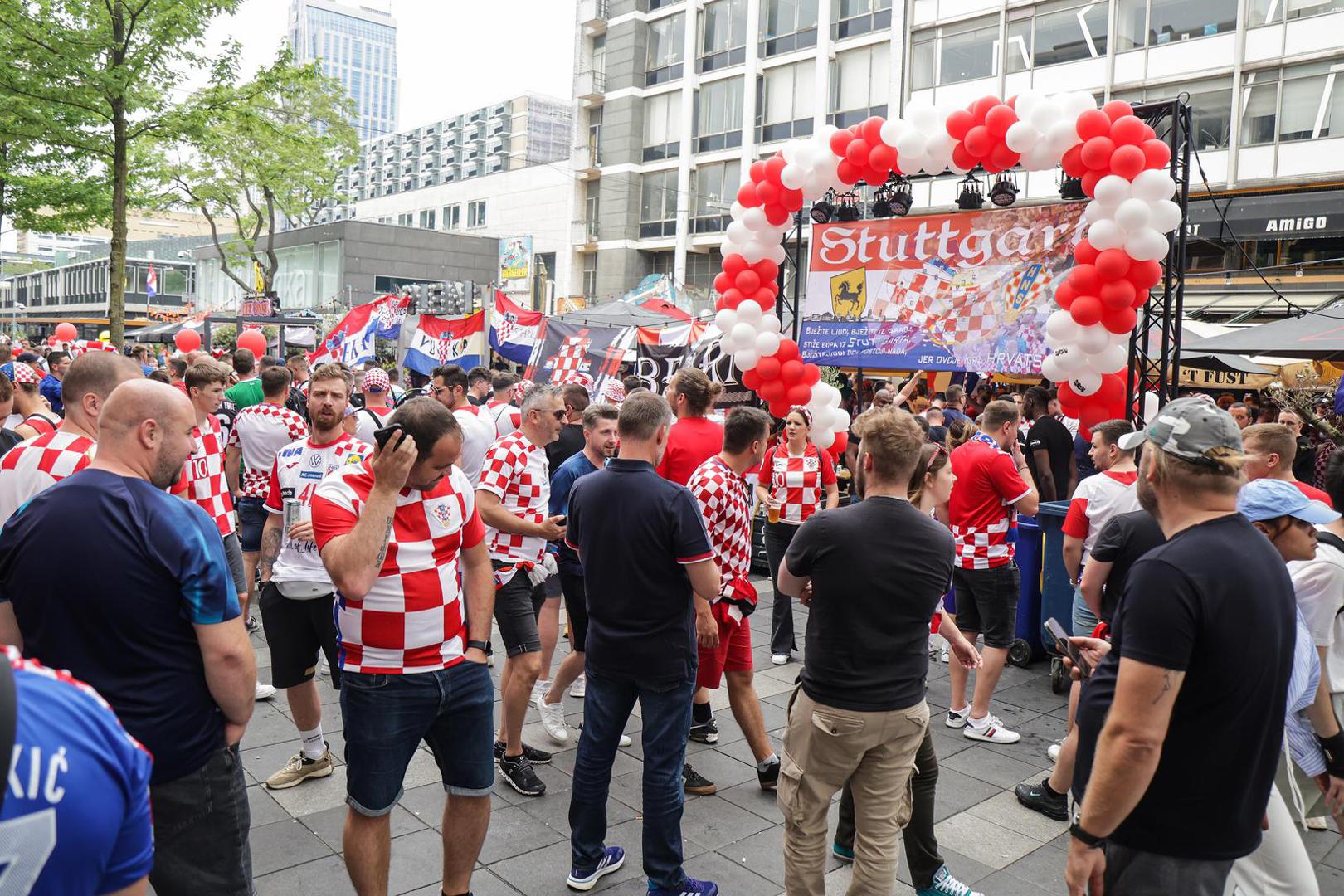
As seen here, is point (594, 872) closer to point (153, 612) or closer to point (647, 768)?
point (647, 768)

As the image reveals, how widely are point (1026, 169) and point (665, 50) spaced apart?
35.6 metres

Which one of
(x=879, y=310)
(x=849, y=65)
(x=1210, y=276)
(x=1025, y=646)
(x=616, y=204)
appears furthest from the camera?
(x=616, y=204)

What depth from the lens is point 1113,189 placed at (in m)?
7.64

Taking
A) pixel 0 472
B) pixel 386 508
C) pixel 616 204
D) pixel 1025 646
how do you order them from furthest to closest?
pixel 616 204 < pixel 1025 646 < pixel 0 472 < pixel 386 508

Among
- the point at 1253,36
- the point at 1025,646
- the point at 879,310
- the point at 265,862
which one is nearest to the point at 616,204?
the point at 1253,36

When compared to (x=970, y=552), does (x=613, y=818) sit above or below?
below

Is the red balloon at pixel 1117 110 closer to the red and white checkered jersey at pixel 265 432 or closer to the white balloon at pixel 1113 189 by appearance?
the white balloon at pixel 1113 189

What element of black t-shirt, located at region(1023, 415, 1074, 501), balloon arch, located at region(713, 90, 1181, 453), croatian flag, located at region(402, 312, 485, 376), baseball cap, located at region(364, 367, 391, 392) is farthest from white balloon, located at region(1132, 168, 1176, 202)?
croatian flag, located at region(402, 312, 485, 376)

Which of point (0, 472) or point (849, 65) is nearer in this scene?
point (0, 472)

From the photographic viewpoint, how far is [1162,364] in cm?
859

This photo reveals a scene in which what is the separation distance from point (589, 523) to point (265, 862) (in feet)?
6.41

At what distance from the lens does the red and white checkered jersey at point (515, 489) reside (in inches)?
195

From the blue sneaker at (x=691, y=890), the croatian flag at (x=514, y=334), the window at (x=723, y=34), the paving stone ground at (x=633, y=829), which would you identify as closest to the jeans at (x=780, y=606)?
the paving stone ground at (x=633, y=829)

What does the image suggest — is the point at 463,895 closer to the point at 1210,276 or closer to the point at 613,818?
the point at 613,818
